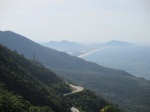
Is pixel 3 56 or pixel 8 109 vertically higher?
pixel 3 56

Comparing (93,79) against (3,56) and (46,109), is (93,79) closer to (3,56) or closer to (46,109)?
(3,56)

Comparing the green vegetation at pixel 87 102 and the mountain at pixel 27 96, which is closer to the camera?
the mountain at pixel 27 96

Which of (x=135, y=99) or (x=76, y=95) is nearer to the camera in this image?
(x=76, y=95)

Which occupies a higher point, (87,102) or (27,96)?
(27,96)

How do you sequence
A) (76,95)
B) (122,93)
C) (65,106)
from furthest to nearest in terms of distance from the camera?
(122,93) < (76,95) < (65,106)

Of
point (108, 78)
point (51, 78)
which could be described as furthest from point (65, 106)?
point (108, 78)

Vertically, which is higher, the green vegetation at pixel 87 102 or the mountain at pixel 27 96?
the mountain at pixel 27 96

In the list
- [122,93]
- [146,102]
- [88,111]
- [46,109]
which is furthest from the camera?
[122,93]

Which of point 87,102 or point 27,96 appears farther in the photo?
point 87,102

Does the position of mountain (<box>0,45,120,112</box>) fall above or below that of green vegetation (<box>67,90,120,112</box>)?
above

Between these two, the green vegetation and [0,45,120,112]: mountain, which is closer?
[0,45,120,112]: mountain
